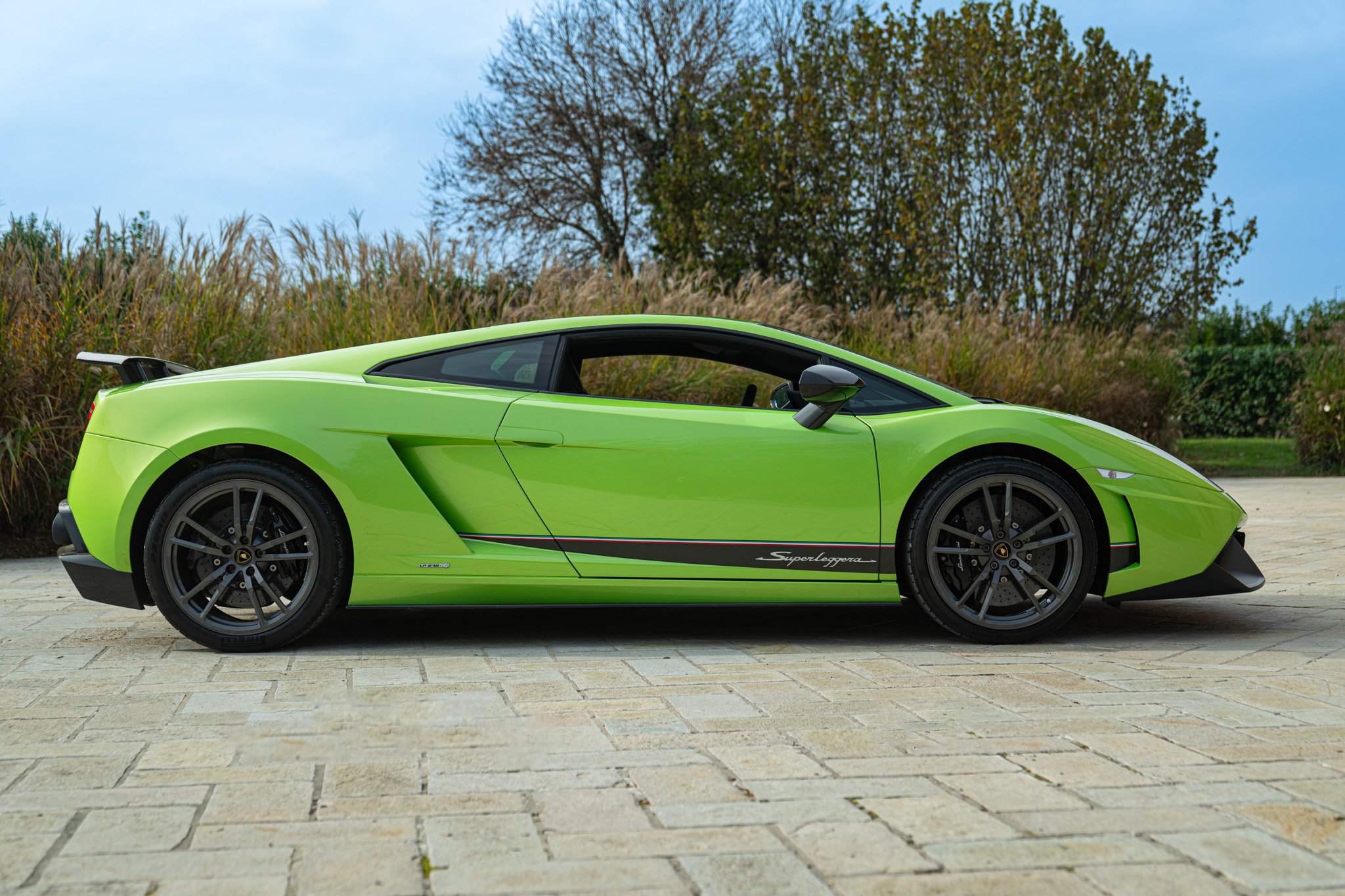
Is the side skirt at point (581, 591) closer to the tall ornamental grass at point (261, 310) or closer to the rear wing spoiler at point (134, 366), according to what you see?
the rear wing spoiler at point (134, 366)

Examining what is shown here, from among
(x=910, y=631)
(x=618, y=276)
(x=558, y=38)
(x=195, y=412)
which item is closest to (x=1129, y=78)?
(x=618, y=276)

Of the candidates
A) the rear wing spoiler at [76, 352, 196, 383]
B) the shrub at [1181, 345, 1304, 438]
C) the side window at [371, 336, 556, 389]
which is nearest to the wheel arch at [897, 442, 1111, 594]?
the side window at [371, 336, 556, 389]

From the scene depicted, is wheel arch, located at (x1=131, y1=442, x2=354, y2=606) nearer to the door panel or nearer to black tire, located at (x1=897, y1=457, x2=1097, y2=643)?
the door panel

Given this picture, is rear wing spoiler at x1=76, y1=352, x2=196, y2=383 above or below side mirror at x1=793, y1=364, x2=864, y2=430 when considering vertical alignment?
above

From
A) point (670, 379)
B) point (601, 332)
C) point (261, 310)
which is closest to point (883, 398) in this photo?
point (601, 332)

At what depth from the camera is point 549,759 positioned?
9.05 ft

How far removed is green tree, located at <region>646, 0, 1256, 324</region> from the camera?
56.1 feet

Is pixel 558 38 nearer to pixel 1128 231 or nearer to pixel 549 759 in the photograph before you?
Result: pixel 1128 231

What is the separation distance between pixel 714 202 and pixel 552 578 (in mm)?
17966

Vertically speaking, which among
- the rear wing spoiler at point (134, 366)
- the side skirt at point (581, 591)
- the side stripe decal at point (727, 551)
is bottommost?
the side skirt at point (581, 591)

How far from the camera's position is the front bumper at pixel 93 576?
4.08 meters

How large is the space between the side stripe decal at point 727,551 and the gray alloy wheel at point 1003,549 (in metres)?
0.28

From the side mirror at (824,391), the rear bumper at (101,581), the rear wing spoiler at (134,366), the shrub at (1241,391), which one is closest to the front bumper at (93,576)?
the rear bumper at (101,581)

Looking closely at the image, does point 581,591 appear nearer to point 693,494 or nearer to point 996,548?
point 693,494
